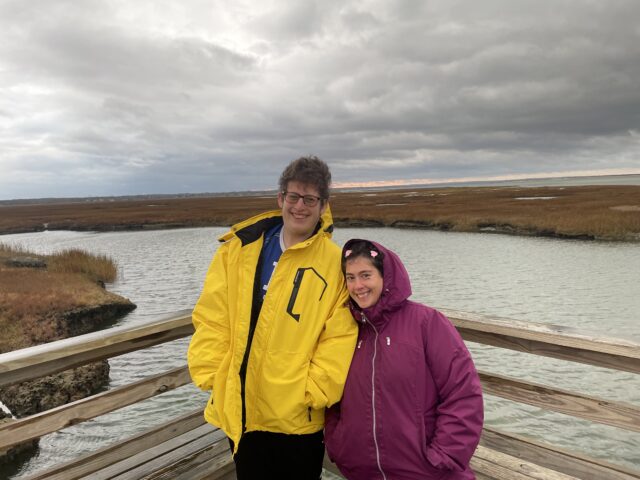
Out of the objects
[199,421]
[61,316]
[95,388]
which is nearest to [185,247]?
[61,316]

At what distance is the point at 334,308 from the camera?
2.64 metres

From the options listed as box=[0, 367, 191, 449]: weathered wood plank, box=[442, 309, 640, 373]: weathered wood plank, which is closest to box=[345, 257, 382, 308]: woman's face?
box=[442, 309, 640, 373]: weathered wood plank

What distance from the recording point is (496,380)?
10.3ft

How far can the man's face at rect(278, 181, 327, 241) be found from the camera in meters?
2.65

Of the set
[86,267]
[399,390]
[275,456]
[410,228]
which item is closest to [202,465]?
[275,456]

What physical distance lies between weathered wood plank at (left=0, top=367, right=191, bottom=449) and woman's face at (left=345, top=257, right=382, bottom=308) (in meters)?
1.89

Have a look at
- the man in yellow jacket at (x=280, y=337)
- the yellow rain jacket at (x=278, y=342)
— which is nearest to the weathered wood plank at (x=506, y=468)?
the man in yellow jacket at (x=280, y=337)

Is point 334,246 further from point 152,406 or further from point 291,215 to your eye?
point 152,406

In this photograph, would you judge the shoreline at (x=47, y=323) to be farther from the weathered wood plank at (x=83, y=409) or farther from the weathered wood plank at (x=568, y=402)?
the weathered wood plank at (x=568, y=402)

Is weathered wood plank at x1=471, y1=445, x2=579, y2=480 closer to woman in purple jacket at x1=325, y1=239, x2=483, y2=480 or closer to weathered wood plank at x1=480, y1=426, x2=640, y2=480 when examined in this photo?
weathered wood plank at x1=480, y1=426, x2=640, y2=480

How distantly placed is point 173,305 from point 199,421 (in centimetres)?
1487

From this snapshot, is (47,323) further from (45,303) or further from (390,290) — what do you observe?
(390,290)

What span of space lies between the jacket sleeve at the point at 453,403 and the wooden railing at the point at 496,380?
80 cm

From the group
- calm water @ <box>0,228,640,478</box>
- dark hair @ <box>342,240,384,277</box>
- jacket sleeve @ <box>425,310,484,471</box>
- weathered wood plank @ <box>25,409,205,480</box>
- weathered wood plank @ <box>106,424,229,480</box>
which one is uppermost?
dark hair @ <box>342,240,384,277</box>
